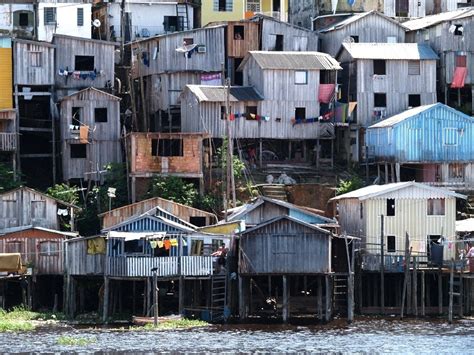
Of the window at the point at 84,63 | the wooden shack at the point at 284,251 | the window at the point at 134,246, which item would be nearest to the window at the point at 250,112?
the window at the point at 84,63

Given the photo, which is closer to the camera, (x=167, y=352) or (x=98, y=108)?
(x=167, y=352)

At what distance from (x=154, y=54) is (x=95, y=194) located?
40.9ft

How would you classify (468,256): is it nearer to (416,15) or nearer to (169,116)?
(169,116)

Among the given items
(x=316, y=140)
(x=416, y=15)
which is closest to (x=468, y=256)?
(x=316, y=140)

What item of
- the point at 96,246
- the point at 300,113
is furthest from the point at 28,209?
the point at 300,113

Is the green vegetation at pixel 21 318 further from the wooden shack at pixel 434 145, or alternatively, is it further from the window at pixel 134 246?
the wooden shack at pixel 434 145

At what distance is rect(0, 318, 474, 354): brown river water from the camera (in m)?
62.5

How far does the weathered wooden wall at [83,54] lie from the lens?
88.0 m

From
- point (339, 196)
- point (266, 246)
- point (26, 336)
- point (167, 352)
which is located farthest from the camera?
point (339, 196)

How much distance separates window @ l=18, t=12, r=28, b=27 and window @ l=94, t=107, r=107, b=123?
10.4 meters

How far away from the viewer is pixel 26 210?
7756 cm

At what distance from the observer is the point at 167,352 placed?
202ft

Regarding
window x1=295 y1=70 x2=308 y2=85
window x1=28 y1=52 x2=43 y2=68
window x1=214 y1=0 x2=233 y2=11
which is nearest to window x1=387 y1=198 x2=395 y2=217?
window x1=295 y1=70 x2=308 y2=85

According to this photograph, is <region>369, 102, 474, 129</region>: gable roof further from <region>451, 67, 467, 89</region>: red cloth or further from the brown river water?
the brown river water
